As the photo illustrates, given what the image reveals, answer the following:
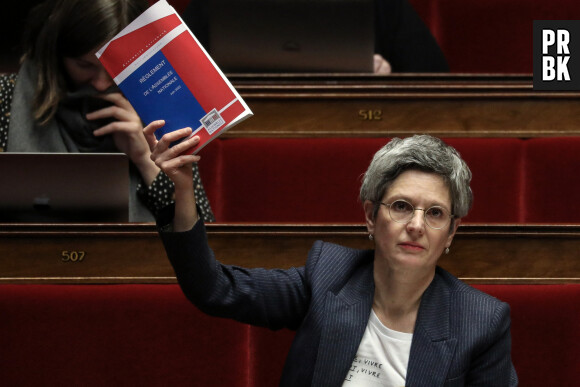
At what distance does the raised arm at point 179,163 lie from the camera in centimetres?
36

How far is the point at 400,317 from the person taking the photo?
40 centimetres

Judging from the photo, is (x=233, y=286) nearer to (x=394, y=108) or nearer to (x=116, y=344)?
(x=116, y=344)

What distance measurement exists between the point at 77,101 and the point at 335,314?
0.29 meters

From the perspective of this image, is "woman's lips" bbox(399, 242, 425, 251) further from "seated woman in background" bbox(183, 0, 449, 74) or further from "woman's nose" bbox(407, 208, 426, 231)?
"seated woman in background" bbox(183, 0, 449, 74)

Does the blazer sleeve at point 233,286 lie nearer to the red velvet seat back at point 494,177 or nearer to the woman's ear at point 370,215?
the woman's ear at point 370,215

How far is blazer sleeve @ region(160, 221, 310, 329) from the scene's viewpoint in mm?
375

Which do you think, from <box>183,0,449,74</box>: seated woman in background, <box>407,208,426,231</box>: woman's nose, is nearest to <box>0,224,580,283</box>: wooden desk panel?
<box>407,208,426,231</box>: woman's nose

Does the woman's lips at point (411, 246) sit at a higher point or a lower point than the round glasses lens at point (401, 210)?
lower

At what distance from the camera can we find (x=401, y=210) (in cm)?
39

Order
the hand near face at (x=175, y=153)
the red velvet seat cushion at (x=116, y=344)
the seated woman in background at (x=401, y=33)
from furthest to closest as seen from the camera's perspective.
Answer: the seated woman in background at (x=401, y=33) < the red velvet seat cushion at (x=116, y=344) < the hand near face at (x=175, y=153)

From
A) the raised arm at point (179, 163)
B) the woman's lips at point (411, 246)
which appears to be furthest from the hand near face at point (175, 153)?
the woman's lips at point (411, 246)

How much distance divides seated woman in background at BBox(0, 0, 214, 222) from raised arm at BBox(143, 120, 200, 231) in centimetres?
18

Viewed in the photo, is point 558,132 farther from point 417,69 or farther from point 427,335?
point 427,335

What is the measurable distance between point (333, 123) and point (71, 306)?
27 centimetres
